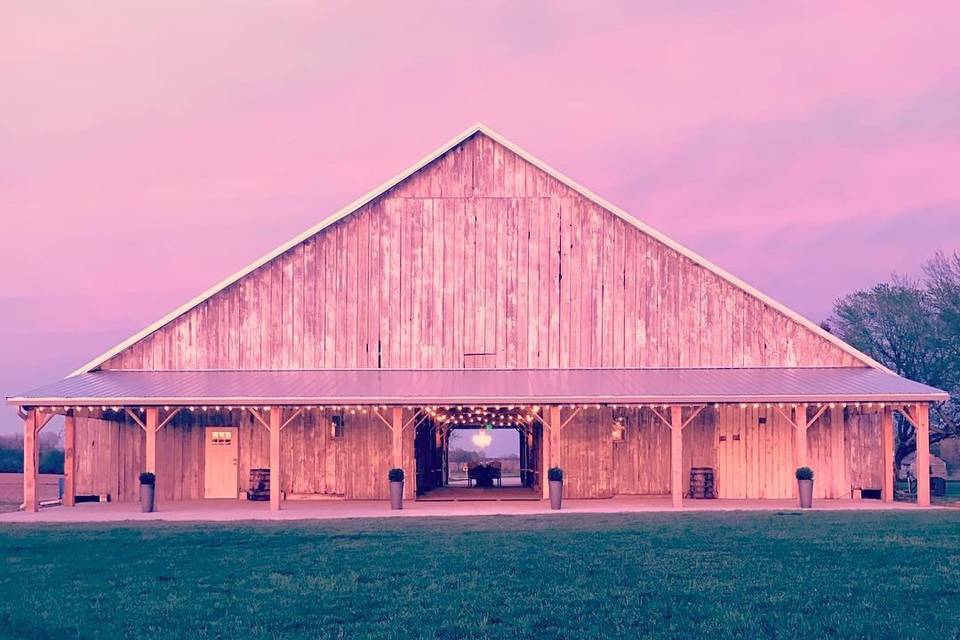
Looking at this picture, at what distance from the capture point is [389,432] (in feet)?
104

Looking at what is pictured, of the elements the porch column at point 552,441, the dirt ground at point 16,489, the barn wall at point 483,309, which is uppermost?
the barn wall at point 483,309

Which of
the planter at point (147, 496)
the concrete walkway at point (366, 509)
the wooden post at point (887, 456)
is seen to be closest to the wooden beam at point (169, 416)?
the planter at point (147, 496)

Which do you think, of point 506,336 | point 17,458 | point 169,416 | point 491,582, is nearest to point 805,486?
point 506,336

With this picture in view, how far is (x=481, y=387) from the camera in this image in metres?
28.3

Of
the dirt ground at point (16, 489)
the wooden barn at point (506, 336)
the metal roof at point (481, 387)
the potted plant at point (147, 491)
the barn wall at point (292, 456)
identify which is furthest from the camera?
the dirt ground at point (16, 489)

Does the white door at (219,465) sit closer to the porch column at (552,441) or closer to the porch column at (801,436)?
the porch column at (552,441)

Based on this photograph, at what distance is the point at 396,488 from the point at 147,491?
5.85 meters

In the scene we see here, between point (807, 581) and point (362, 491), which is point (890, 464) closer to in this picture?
point (362, 491)

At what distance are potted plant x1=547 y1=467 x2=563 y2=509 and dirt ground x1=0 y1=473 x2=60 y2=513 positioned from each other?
15702 millimetres

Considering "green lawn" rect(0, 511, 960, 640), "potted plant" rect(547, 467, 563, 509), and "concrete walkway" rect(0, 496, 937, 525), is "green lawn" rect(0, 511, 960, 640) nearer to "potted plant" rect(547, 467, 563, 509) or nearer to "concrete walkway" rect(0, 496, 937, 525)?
"concrete walkway" rect(0, 496, 937, 525)

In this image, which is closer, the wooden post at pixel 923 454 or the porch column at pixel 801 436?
the porch column at pixel 801 436

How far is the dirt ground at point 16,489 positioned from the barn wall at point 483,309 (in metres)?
7.50

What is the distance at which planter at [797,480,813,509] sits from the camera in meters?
27.6

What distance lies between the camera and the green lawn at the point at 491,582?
1055cm
